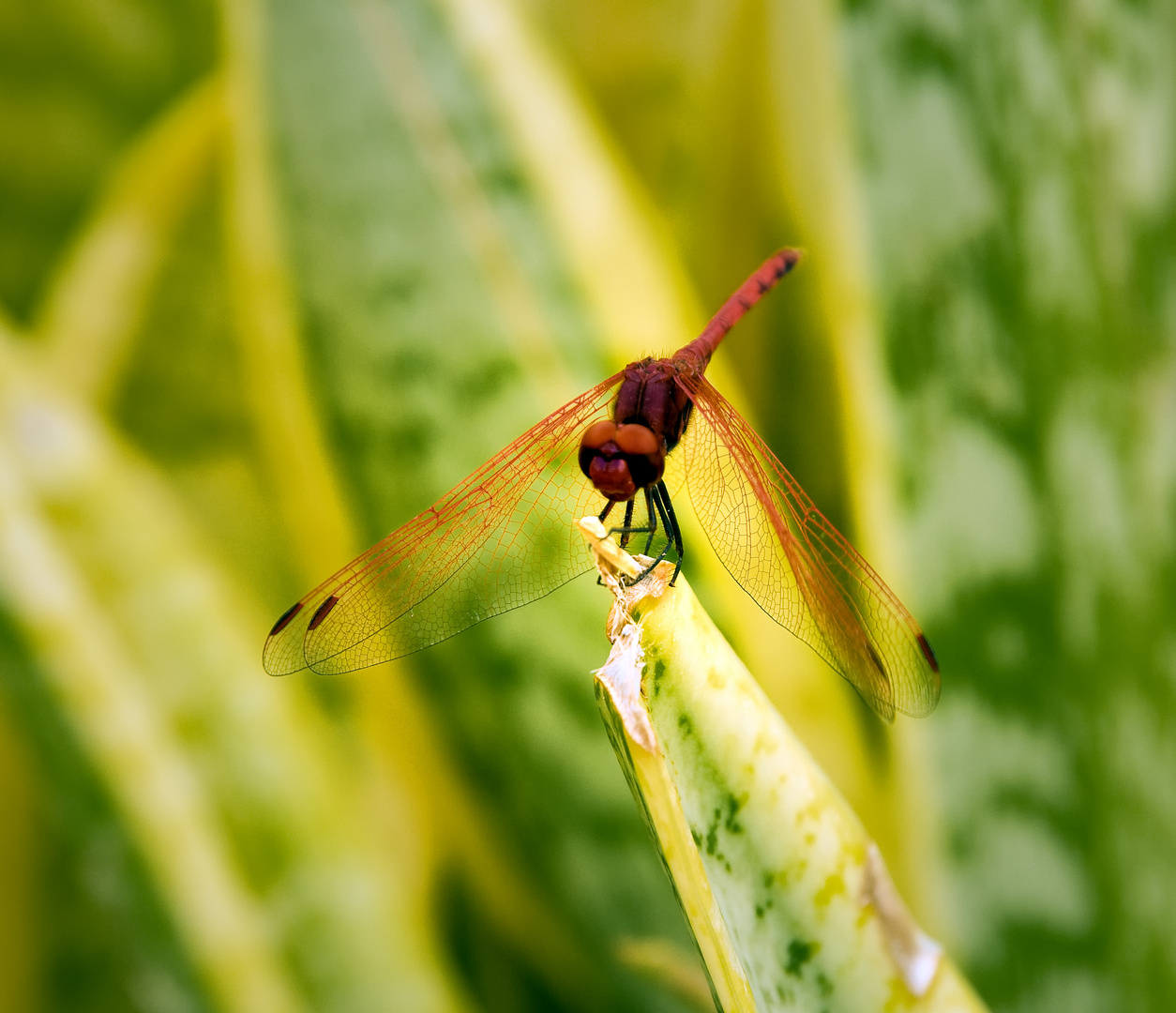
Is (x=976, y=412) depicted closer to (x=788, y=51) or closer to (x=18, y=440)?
(x=788, y=51)

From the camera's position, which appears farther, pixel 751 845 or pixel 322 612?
pixel 322 612

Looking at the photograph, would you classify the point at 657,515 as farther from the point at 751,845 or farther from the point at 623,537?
the point at 751,845

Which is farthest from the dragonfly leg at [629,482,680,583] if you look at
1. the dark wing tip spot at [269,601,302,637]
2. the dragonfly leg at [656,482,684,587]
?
the dark wing tip spot at [269,601,302,637]

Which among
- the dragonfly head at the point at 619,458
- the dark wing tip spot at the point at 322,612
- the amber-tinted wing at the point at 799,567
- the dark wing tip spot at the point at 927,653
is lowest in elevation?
the dark wing tip spot at the point at 927,653

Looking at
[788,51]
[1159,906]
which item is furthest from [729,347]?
[1159,906]

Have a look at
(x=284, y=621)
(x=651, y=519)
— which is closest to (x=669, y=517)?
(x=651, y=519)

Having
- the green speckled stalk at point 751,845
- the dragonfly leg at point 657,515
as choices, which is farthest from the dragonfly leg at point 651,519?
the green speckled stalk at point 751,845

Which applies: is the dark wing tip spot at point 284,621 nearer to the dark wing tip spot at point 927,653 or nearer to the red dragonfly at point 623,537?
the red dragonfly at point 623,537
